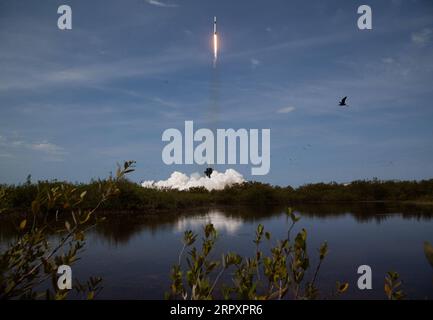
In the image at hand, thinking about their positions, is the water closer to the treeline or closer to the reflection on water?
the reflection on water

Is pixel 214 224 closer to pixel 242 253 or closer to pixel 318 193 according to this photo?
pixel 242 253

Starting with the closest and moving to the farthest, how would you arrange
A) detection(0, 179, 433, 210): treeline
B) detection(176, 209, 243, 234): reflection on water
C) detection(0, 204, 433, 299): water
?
detection(0, 204, 433, 299): water
detection(176, 209, 243, 234): reflection on water
detection(0, 179, 433, 210): treeline

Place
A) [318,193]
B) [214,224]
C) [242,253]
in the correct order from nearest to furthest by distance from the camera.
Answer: [242,253]
[214,224]
[318,193]

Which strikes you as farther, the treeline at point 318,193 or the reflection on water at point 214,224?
the treeline at point 318,193

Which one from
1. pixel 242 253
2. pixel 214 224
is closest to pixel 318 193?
pixel 214 224

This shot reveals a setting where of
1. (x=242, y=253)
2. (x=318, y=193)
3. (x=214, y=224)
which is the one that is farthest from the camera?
(x=318, y=193)

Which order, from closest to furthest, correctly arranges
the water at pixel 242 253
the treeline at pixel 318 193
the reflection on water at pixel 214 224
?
the water at pixel 242 253 < the reflection on water at pixel 214 224 < the treeline at pixel 318 193

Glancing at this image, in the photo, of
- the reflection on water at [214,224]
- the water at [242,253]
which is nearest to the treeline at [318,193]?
the reflection on water at [214,224]

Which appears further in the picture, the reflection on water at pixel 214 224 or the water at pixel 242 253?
the reflection on water at pixel 214 224

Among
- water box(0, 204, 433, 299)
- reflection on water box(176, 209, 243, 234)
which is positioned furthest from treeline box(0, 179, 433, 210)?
water box(0, 204, 433, 299)

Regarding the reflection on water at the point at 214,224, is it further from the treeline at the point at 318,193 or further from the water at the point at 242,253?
the treeline at the point at 318,193

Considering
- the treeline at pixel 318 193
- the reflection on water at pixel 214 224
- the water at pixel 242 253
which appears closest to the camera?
the water at pixel 242 253

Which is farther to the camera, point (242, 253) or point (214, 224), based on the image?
point (214, 224)
